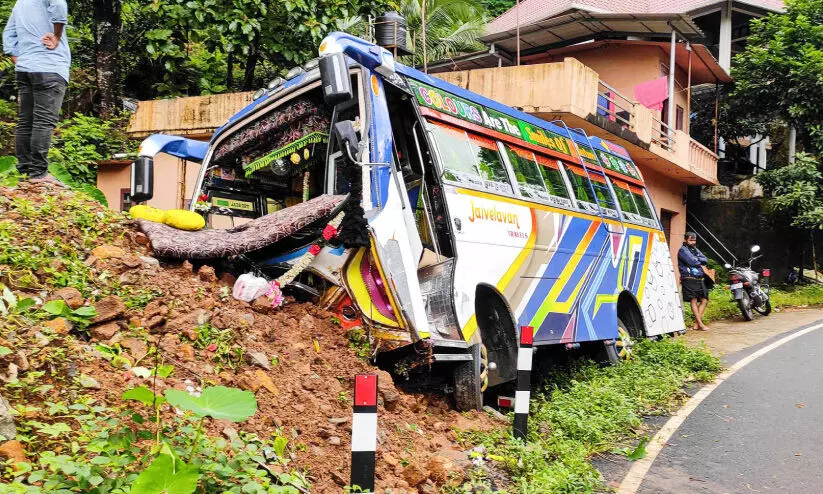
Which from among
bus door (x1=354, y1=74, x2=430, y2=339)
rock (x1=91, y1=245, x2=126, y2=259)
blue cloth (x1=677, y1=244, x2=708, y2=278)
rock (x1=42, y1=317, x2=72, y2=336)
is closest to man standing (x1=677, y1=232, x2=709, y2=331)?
blue cloth (x1=677, y1=244, x2=708, y2=278)

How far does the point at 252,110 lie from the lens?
6.77m

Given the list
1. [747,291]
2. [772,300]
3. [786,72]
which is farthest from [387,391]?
[786,72]

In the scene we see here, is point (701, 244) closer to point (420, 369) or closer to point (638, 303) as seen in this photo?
point (638, 303)

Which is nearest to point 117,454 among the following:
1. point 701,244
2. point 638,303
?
point 638,303

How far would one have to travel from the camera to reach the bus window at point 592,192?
8750mm

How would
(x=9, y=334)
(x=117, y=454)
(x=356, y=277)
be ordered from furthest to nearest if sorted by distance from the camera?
(x=356, y=277) → (x=9, y=334) → (x=117, y=454)

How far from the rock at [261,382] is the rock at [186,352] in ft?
1.29

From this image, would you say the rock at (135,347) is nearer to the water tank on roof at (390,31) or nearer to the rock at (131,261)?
the rock at (131,261)

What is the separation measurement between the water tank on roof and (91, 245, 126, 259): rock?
450 centimetres

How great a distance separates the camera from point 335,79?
17.1 feet

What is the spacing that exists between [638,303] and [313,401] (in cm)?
655

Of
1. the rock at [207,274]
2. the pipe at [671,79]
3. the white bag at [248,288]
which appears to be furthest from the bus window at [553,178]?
the pipe at [671,79]

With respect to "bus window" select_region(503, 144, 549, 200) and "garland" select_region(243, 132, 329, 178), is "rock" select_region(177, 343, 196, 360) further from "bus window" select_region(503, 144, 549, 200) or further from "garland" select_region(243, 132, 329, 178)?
"bus window" select_region(503, 144, 549, 200)

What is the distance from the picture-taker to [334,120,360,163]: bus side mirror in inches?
216
